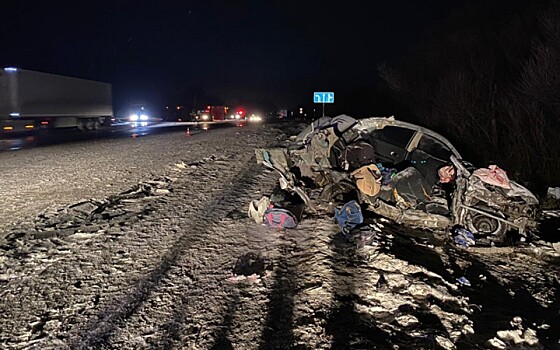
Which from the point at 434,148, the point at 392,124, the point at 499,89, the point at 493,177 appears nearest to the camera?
the point at 493,177

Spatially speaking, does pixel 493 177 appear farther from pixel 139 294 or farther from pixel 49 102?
pixel 49 102

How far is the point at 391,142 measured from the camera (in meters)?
7.87

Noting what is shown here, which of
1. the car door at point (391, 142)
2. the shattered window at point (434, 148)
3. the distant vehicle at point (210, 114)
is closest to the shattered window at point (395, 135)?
the car door at point (391, 142)

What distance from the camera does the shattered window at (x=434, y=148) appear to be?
7.13m

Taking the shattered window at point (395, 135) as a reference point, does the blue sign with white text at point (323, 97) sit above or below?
above

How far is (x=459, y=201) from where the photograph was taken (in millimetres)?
6262

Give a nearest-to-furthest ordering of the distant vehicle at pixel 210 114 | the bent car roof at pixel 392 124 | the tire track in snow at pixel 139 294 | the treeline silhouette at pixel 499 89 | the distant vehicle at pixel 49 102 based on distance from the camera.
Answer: the tire track in snow at pixel 139 294
the bent car roof at pixel 392 124
the treeline silhouette at pixel 499 89
the distant vehicle at pixel 49 102
the distant vehicle at pixel 210 114

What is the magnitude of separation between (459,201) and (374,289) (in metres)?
2.86

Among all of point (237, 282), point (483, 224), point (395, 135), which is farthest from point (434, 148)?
point (237, 282)

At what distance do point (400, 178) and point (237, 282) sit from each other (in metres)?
3.54

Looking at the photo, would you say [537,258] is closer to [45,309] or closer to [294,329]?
[294,329]

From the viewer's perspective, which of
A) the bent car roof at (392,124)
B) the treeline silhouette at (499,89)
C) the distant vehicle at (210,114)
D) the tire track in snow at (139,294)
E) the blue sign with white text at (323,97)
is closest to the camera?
the tire track in snow at (139,294)

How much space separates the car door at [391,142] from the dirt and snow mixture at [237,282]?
1685 mm

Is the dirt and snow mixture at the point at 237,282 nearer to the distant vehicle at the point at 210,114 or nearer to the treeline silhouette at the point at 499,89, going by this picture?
the treeline silhouette at the point at 499,89
